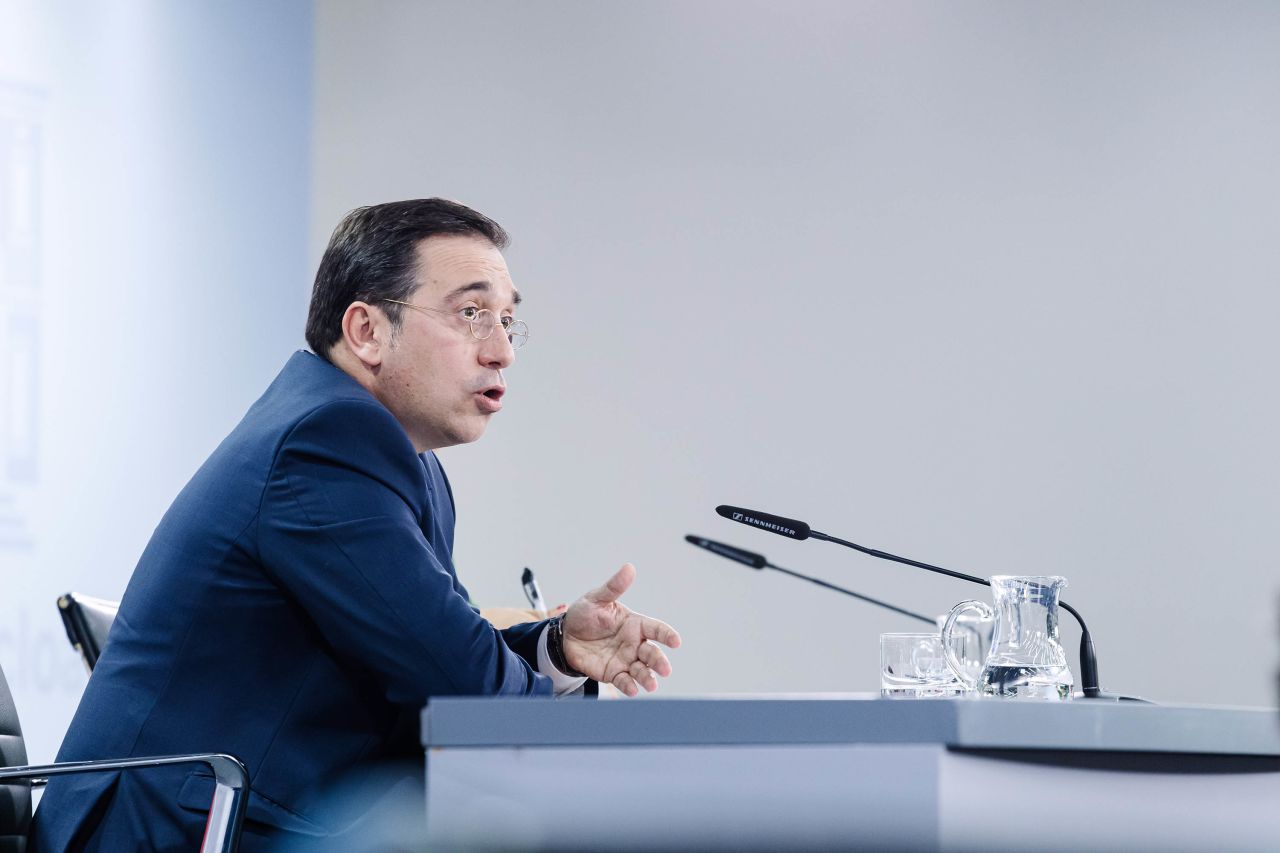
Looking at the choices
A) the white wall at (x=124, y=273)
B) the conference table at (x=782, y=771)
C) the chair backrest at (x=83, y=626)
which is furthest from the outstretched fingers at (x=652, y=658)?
the white wall at (x=124, y=273)

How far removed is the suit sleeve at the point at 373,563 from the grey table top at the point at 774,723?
1.55ft

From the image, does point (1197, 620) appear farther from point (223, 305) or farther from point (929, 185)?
point (223, 305)

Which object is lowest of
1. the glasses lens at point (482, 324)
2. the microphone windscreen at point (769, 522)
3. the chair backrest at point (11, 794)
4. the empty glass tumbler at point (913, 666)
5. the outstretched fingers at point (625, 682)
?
the chair backrest at point (11, 794)

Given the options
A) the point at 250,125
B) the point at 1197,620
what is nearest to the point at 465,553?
the point at 250,125

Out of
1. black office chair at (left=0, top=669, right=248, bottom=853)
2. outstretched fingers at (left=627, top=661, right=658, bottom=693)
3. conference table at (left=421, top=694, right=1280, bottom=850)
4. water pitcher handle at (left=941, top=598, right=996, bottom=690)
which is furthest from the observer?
outstretched fingers at (left=627, top=661, right=658, bottom=693)

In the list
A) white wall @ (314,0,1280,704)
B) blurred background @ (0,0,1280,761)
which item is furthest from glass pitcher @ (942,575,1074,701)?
white wall @ (314,0,1280,704)

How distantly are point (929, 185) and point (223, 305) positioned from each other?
2.06 meters

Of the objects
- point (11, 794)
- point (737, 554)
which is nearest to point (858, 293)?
point (737, 554)

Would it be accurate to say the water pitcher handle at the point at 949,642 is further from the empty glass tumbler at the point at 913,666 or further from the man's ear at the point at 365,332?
the man's ear at the point at 365,332

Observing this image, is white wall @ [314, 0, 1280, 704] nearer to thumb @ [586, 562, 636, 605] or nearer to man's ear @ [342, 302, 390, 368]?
man's ear @ [342, 302, 390, 368]

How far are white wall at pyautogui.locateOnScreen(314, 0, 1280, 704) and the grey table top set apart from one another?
3172 millimetres

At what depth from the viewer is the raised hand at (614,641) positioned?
1510mm

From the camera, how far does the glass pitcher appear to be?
1.29 meters

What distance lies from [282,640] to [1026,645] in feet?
2.41
